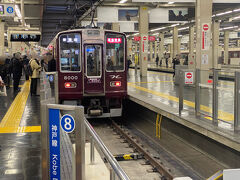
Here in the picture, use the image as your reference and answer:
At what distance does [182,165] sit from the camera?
7836 millimetres

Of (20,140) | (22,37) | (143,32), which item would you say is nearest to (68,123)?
(20,140)

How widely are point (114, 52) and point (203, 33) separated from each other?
426 centimetres

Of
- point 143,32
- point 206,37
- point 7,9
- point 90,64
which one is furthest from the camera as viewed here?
point 143,32

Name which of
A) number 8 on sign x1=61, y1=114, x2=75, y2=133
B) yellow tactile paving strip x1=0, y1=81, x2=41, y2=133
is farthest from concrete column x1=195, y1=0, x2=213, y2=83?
number 8 on sign x1=61, y1=114, x2=75, y2=133

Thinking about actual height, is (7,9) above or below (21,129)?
above

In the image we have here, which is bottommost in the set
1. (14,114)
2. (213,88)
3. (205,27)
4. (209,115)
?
(14,114)

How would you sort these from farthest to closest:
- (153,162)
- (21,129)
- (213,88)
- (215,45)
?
(215,45)
(21,129)
(153,162)
(213,88)

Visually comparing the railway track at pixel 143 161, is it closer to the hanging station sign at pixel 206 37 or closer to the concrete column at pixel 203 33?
the concrete column at pixel 203 33

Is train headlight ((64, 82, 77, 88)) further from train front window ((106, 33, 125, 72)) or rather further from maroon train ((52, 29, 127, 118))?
train front window ((106, 33, 125, 72))

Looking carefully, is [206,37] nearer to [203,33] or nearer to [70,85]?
[203,33]

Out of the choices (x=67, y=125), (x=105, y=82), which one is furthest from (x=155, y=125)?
(x=67, y=125)

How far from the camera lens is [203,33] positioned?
13453mm

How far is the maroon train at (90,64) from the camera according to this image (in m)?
10.9

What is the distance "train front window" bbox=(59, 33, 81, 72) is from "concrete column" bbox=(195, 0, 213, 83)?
5181mm
